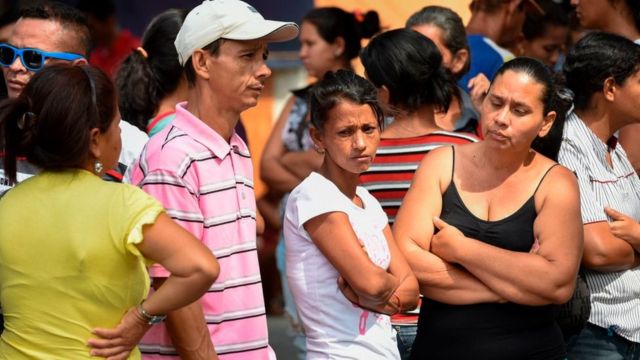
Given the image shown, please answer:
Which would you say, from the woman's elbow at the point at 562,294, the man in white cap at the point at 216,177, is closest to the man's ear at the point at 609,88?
the woman's elbow at the point at 562,294

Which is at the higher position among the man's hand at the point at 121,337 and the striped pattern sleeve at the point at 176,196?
the striped pattern sleeve at the point at 176,196

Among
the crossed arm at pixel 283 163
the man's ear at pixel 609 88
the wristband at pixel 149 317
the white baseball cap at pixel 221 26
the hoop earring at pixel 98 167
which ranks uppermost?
the white baseball cap at pixel 221 26

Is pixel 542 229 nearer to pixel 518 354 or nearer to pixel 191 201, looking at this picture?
pixel 518 354

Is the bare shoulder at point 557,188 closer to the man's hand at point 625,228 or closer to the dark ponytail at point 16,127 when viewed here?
the man's hand at point 625,228

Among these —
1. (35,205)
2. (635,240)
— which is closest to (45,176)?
(35,205)

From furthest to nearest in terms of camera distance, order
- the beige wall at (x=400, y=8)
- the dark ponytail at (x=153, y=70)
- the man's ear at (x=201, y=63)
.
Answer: the beige wall at (x=400, y=8), the dark ponytail at (x=153, y=70), the man's ear at (x=201, y=63)

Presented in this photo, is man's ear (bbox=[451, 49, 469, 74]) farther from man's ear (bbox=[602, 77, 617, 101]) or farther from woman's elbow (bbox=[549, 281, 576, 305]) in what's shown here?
woman's elbow (bbox=[549, 281, 576, 305])

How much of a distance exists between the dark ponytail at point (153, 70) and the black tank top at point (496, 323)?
1408 mm

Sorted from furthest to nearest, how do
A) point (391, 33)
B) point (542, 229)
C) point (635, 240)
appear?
point (391, 33), point (635, 240), point (542, 229)

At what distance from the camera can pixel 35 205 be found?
9.32 feet

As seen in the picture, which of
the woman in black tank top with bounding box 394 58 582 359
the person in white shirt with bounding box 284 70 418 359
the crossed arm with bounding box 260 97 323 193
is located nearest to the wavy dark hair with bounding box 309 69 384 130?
the person in white shirt with bounding box 284 70 418 359

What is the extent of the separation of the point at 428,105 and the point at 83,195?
182 centimetres

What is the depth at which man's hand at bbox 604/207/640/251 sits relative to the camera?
13.2 feet

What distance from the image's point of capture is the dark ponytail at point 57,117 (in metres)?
2.82
